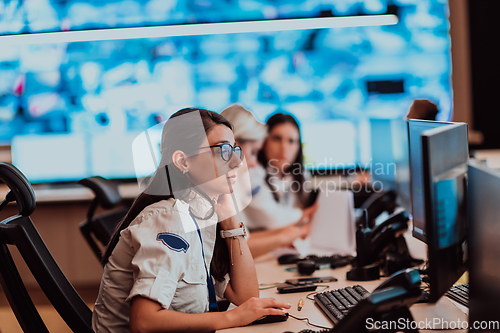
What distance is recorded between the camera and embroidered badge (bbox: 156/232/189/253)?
103 cm

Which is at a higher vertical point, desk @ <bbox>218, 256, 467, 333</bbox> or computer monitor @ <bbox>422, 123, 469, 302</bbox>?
computer monitor @ <bbox>422, 123, 469, 302</bbox>

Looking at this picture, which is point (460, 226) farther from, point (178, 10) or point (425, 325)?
point (178, 10)

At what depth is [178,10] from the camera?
3387 mm

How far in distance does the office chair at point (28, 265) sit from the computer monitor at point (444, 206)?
868 millimetres

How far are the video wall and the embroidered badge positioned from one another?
2.37 meters

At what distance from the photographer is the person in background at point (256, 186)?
1.96 metres

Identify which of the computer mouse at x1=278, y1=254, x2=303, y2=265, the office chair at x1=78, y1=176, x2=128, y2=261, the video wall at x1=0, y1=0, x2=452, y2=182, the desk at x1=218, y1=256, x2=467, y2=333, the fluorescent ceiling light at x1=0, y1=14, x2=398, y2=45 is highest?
the fluorescent ceiling light at x1=0, y1=14, x2=398, y2=45

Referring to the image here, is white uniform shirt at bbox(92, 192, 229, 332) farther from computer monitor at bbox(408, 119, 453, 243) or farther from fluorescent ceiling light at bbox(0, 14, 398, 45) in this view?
fluorescent ceiling light at bbox(0, 14, 398, 45)

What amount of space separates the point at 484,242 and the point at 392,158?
1174mm

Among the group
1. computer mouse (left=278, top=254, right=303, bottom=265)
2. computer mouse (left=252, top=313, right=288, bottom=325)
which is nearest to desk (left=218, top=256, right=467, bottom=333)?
computer mouse (left=252, top=313, right=288, bottom=325)

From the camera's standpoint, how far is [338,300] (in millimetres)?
1196

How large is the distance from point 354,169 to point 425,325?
2.54 meters

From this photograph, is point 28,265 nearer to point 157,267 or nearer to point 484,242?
point 157,267

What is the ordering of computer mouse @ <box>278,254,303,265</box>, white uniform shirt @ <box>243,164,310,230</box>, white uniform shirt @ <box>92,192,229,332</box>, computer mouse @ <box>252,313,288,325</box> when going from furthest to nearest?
white uniform shirt @ <box>243,164,310,230</box> < computer mouse @ <box>278,254,303,265</box> < computer mouse @ <box>252,313,288,325</box> < white uniform shirt @ <box>92,192,229,332</box>
